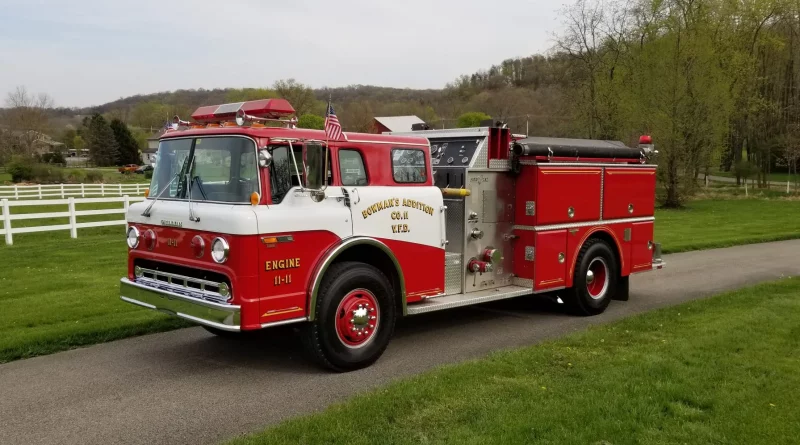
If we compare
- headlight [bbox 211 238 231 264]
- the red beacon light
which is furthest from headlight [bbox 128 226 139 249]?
the red beacon light

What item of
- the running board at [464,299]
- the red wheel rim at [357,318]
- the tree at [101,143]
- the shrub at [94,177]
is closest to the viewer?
the red wheel rim at [357,318]

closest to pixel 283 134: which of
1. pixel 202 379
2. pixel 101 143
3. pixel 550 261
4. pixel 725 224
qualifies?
pixel 202 379

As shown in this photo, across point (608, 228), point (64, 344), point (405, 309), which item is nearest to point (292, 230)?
point (405, 309)

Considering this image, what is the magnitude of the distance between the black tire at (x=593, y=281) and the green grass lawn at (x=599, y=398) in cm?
163

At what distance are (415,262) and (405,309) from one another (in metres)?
0.53

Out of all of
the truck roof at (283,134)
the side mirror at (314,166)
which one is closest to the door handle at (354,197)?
the side mirror at (314,166)

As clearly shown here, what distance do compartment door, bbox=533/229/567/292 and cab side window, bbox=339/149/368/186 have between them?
2.81 metres

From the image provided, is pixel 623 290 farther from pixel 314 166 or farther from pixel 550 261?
pixel 314 166

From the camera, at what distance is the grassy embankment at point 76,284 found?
7475 mm

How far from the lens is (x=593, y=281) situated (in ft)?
31.3

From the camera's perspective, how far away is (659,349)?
6.83m

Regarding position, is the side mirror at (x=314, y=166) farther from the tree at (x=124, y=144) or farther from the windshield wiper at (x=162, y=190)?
the tree at (x=124, y=144)

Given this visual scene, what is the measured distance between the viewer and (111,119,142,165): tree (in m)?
77.9

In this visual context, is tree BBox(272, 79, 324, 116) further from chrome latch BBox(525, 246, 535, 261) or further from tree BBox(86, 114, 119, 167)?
chrome latch BBox(525, 246, 535, 261)
